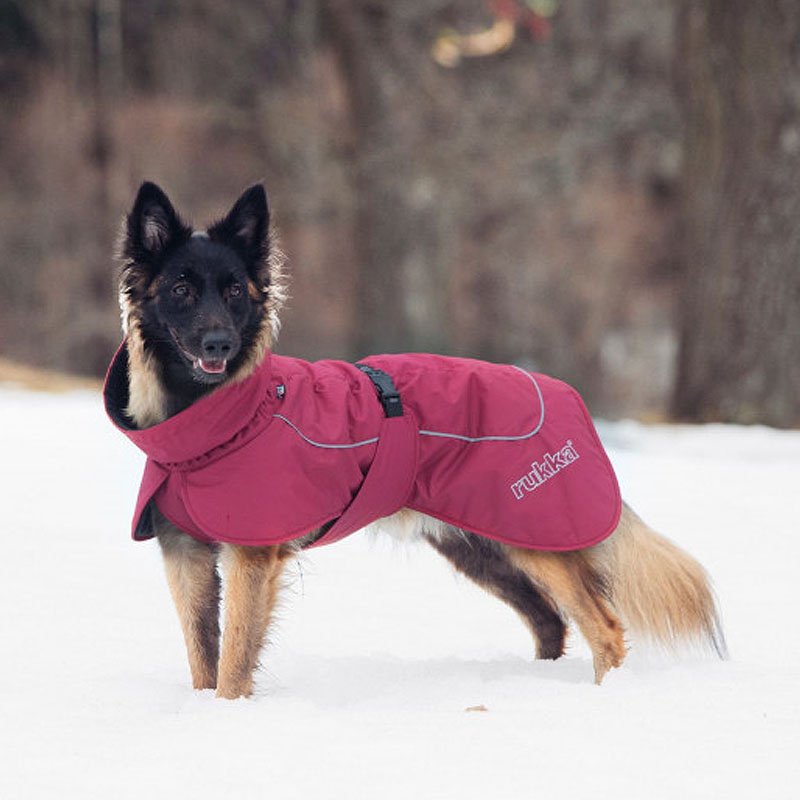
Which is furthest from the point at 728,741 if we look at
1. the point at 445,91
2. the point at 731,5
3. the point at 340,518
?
the point at 445,91

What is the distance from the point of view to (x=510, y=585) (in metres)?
4.05

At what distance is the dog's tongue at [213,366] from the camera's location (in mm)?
3312

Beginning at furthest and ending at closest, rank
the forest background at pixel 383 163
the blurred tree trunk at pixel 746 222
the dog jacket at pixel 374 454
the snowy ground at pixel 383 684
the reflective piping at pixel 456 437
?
the forest background at pixel 383 163
the blurred tree trunk at pixel 746 222
the reflective piping at pixel 456 437
the dog jacket at pixel 374 454
the snowy ground at pixel 383 684

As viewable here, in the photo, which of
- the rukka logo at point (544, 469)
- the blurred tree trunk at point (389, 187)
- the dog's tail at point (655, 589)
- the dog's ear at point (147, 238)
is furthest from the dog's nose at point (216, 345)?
the blurred tree trunk at point (389, 187)

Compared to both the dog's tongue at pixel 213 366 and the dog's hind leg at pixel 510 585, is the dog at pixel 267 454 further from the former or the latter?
the dog's hind leg at pixel 510 585

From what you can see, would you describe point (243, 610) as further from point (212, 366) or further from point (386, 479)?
point (212, 366)

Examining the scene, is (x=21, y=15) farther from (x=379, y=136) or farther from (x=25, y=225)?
(x=379, y=136)

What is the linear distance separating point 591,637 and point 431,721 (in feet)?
2.60

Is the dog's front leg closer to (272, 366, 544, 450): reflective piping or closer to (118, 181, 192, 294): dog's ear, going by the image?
(272, 366, 544, 450): reflective piping

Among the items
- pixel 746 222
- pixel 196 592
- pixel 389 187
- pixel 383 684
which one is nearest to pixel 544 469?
pixel 383 684

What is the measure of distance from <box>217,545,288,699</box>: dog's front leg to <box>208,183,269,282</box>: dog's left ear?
95 centimetres

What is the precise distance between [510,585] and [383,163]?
989cm

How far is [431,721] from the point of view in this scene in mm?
3076

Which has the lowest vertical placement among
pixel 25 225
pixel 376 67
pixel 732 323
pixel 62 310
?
pixel 62 310
